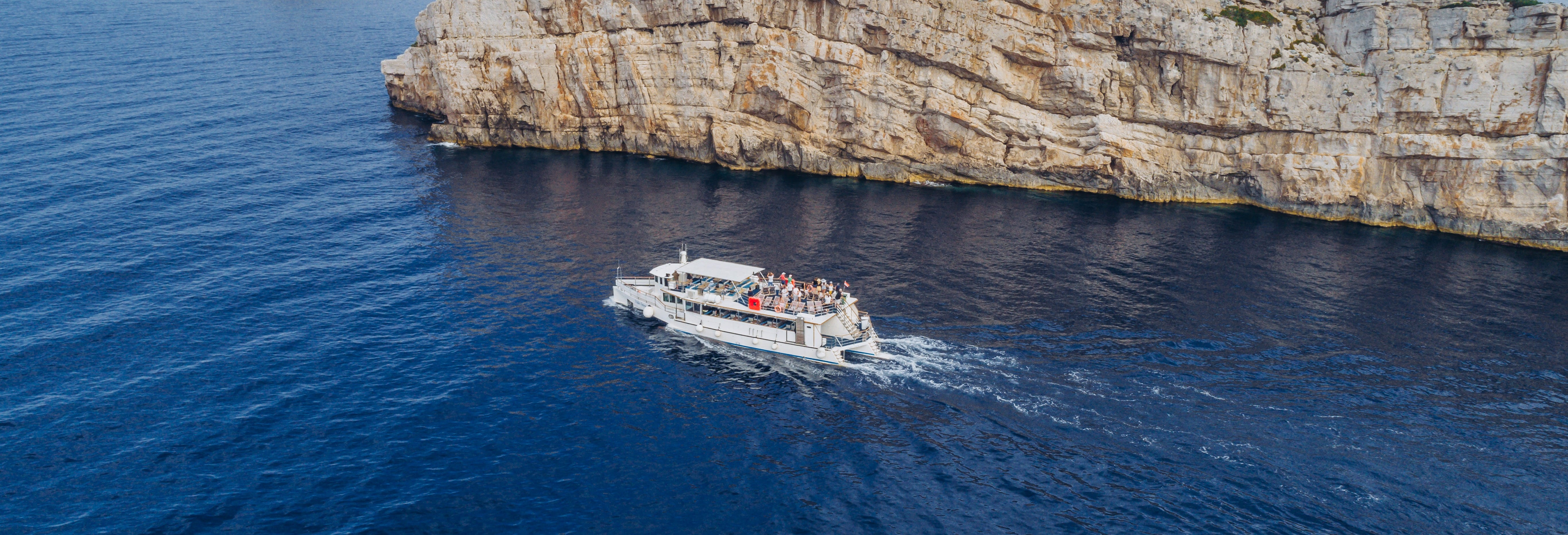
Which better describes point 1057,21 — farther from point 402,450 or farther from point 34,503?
point 34,503

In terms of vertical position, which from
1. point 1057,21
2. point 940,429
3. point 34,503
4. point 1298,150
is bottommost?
point 34,503

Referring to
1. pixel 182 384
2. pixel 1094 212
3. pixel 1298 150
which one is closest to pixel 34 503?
pixel 182 384

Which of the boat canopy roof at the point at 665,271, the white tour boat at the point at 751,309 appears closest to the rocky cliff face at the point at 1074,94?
the white tour boat at the point at 751,309

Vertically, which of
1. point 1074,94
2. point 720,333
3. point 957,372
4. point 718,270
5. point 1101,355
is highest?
point 1074,94

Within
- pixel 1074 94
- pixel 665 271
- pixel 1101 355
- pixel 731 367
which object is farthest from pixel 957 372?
pixel 1074 94

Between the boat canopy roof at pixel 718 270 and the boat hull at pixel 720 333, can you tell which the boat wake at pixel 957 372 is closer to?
the boat hull at pixel 720 333

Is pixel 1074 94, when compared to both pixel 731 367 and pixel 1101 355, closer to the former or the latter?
pixel 1101 355
